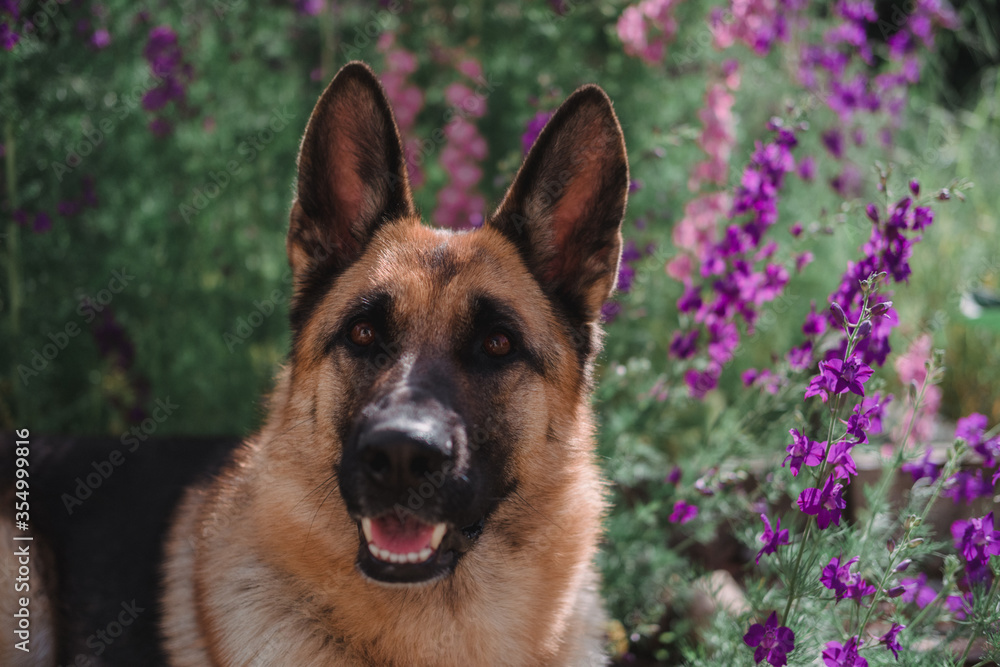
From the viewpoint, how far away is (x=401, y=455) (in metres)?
1.86

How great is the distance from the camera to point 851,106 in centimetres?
400

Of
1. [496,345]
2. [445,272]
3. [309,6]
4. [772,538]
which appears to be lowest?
[772,538]

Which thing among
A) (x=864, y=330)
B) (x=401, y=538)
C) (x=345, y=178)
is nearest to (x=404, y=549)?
(x=401, y=538)

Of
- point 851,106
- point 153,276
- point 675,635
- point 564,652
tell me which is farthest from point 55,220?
point 851,106

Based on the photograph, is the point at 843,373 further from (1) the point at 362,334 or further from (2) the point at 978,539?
(1) the point at 362,334

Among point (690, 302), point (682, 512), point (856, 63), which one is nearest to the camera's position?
point (682, 512)

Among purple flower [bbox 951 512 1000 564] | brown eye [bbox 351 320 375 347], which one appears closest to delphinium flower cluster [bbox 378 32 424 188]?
brown eye [bbox 351 320 375 347]

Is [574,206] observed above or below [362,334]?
above

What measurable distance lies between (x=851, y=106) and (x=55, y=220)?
4.58m

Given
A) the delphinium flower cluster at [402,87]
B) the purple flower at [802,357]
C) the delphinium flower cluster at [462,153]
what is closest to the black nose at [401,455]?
the purple flower at [802,357]

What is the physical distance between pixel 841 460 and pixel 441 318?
127cm

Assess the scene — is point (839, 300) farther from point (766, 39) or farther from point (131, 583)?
point (131, 583)

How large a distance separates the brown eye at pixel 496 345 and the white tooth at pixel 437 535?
1.94 ft

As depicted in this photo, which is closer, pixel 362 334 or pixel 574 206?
pixel 362 334
